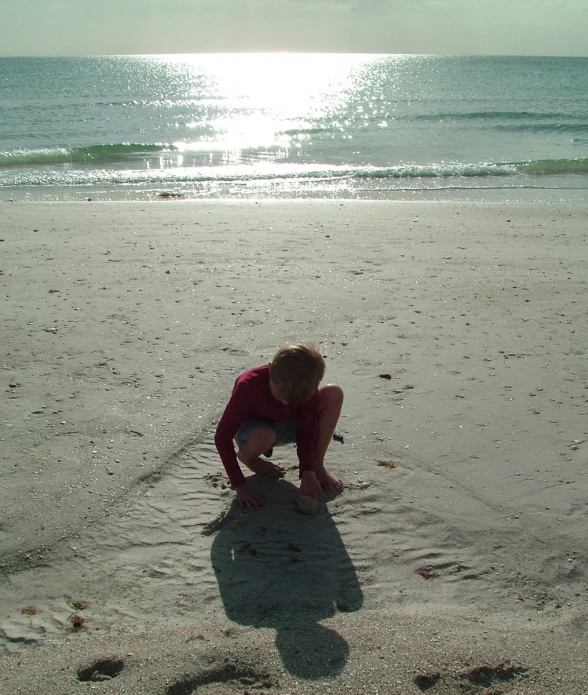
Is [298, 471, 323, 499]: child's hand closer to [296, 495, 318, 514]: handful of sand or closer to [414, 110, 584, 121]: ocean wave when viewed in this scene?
[296, 495, 318, 514]: handful of sand

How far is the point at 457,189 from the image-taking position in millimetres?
13758

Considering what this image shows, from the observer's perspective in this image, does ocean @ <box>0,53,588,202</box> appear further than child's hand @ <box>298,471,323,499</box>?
Yes

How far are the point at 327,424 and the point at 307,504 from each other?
1.28 feet

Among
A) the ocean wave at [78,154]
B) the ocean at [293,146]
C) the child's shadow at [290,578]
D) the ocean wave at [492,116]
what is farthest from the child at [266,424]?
the ocean wave at [492,116]

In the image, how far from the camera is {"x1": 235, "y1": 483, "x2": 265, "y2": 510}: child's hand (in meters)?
3.17

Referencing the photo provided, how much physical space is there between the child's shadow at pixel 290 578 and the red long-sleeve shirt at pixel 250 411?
0.26m

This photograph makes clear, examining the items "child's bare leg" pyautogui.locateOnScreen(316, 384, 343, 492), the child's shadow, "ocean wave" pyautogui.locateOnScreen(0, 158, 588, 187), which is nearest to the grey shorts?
"child's bare leg" pyautogui.locateOnScreen(316, 384, 343, 492)

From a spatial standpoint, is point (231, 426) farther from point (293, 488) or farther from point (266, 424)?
point (293, 488)

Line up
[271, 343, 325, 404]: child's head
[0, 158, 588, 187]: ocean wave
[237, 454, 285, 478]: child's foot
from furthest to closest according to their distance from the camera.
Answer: [0, 158, 588, 187]: ocean wave
[237, 454, 285, 478]: child's foot
[271, 343, 325, 404]: child's head

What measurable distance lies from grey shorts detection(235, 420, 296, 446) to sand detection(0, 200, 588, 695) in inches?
10.9

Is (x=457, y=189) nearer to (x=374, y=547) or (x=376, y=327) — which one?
(x=376, y=327)

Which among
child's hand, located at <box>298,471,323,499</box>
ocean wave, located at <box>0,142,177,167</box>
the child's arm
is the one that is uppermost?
ocean wave, located at <box>0,142,177,167</box>

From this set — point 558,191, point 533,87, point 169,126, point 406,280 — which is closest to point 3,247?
point 406,280

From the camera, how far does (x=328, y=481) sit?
3352 mm
